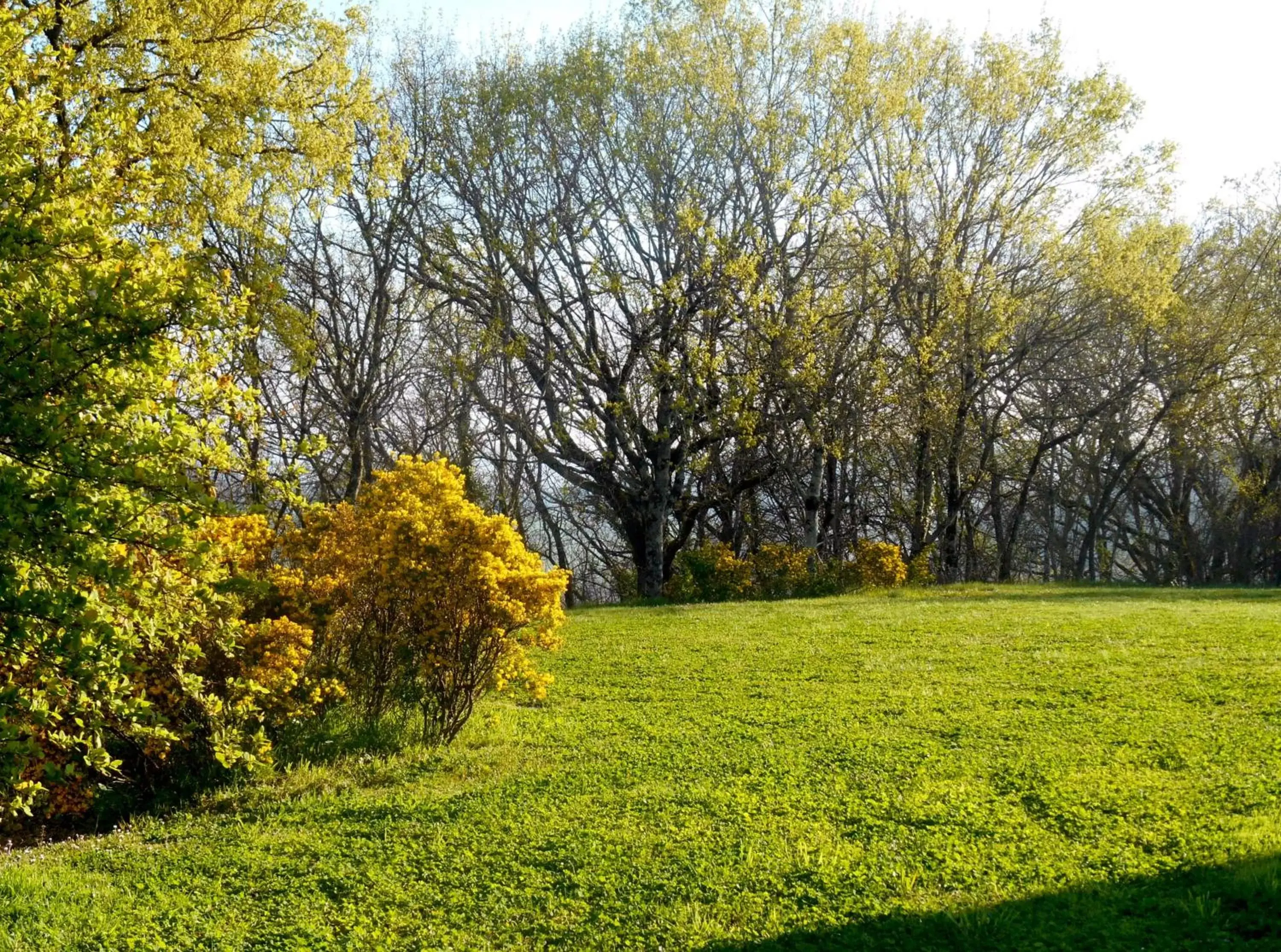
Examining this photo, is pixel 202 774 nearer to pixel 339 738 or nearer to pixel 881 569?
pixel 339 738

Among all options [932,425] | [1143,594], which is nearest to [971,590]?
[1143,594]

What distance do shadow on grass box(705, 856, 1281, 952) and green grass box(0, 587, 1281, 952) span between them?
0.01 meters

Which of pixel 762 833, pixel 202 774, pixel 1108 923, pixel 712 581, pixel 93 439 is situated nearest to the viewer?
pixel 1108 923

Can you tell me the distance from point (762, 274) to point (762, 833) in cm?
1414

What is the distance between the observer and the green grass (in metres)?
3.93

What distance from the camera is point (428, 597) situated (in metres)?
6.92

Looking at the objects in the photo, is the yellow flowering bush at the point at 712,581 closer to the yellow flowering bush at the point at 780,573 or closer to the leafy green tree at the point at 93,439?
the yellow flowering bush at the point at 780,573

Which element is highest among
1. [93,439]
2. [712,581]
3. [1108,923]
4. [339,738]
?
[93,439]

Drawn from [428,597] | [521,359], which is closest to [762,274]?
[521,359]

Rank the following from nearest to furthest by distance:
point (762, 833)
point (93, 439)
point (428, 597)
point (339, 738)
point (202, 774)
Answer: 1. point (93, 439)
2. point (762, 833)
3. point (202, 774)
4. point (428, 597)
5. point (339, 738)

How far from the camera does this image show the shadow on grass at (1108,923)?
3535mm

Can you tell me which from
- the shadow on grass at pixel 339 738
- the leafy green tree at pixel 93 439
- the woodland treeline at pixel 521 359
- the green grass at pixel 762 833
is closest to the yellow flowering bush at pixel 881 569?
the woodland treeline at pixel 521 359

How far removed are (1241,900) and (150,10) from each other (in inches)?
446

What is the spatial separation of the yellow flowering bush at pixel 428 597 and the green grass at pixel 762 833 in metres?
0.58
